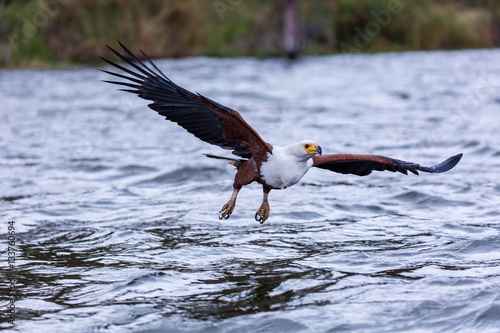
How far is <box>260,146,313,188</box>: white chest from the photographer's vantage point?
6.60 meters

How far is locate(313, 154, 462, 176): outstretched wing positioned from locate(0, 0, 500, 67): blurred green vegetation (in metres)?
25.5

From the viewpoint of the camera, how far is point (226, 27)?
39.7m

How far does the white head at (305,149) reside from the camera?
6508 millimetres

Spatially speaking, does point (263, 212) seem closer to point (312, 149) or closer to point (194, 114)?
point (312, 149)

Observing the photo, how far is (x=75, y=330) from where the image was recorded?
5.55 m

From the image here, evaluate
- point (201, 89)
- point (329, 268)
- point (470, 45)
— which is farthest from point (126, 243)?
point (470, 45)

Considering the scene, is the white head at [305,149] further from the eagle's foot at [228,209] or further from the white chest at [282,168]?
the eagle's foot at [228,209]

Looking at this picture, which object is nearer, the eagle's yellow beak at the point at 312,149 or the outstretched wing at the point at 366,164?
the eagle's yellow beak at the point at 312,149

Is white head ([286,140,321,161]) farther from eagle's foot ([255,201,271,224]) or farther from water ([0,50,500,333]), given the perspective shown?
water ([0,50,500,333])

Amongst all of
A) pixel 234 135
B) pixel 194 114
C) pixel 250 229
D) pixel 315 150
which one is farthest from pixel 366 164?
pixel 250 229

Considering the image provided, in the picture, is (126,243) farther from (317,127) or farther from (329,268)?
(317,127)

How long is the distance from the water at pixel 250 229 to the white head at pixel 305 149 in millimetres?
919

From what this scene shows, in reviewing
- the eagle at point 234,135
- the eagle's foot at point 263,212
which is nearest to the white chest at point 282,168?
the eagle at point 234,135

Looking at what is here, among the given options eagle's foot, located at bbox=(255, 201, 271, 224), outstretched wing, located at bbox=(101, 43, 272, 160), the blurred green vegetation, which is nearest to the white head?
outstretched wing, located at bbox=(101, 43, 272, 160)
